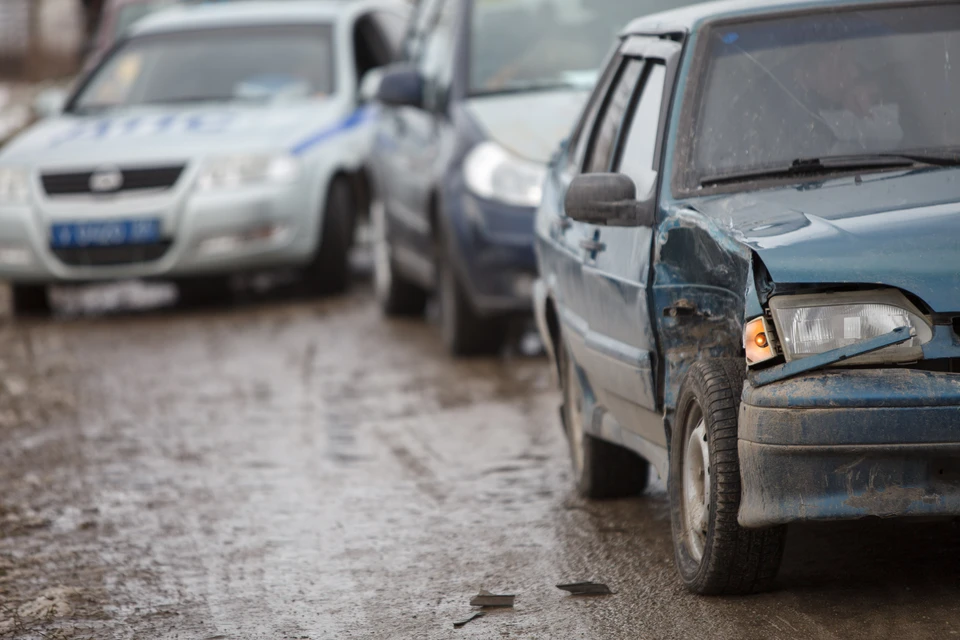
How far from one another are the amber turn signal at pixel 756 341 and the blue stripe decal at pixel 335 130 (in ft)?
27.7

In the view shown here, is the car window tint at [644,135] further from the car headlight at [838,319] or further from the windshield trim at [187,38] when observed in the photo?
A: the windshield trim at [187,38]

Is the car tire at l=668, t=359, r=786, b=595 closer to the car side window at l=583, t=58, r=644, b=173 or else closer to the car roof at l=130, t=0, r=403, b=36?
the car side window at l=583, t=58, r=644, b=173

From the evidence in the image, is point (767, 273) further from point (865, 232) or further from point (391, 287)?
point (391, 287)

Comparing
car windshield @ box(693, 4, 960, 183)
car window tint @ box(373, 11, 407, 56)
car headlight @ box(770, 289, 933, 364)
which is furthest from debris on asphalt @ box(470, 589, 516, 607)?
car window tint @ box(373, 11, 407, 56)

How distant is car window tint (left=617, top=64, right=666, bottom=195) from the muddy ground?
1.13m

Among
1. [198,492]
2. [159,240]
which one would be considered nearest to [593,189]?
[198,492]

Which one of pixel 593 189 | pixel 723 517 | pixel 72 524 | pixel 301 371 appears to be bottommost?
pixel 301 371

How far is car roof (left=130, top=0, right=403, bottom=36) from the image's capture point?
13977 millimetres

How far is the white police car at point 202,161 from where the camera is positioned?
41.3 feet

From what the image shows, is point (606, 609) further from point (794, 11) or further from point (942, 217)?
point (794, 11)

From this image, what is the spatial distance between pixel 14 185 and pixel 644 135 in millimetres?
7770

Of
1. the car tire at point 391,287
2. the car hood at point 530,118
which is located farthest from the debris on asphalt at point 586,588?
the car tire at point 391,287

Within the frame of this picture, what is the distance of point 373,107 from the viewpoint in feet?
45.7

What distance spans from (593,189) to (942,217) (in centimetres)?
127
